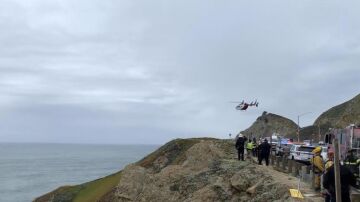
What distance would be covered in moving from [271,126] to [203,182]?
91.8 metres

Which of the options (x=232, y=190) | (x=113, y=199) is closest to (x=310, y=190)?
(x=232, y=190)

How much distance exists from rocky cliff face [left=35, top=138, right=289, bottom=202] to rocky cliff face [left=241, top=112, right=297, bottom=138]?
247 feet

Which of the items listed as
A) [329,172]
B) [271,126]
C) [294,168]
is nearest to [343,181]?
[329,172]

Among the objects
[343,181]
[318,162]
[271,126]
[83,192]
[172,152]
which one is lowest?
[83,192]

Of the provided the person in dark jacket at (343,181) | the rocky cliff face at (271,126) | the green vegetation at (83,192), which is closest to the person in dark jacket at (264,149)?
the green vegetation at (83,192)

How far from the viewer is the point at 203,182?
88.8ft

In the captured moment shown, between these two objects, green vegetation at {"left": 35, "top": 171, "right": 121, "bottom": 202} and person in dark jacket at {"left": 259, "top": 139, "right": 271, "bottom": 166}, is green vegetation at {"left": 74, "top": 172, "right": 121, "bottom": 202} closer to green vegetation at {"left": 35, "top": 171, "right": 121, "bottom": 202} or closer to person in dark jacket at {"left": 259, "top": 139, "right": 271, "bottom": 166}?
green vegetation at {"left": 35, "top": 171, "right": 121, "bottom": 202}

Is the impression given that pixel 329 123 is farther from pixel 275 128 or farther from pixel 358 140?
pixel 358 140

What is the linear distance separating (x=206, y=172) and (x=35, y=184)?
69.0 m

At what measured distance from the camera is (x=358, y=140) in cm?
2786

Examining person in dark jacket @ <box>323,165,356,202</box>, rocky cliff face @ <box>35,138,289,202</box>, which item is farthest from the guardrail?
person in dark jacket @ <box>323,165,356,202</box>

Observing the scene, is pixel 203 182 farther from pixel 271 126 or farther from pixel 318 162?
pixel 271 126

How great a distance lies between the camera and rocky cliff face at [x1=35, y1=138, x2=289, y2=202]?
71.8 feet

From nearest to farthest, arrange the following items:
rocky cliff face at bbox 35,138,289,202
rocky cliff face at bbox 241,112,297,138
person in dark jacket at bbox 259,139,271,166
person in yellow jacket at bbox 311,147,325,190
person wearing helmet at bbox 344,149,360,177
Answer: person in yellow jacket at bbox 311,147,325,190 < person wearing helmet at bbox 344,149,360,177 < rocky cliff face at bbox 35,138,289,202 < person in dark jacket at bbox 259,139,271,166 < rocky cliff face at bbox 241,112,297,138
